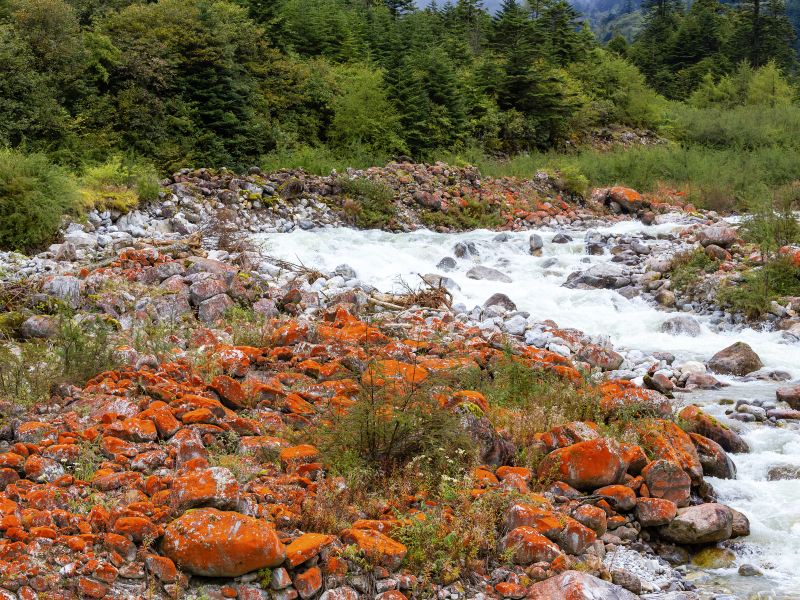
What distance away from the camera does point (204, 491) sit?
13.3 feet

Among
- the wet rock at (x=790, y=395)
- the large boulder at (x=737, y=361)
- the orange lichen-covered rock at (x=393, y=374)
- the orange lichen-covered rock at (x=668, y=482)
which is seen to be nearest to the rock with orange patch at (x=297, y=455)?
the orange lichen-covered rock at (x=393, y=374)

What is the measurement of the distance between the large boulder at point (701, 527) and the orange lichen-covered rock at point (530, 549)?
1.20m

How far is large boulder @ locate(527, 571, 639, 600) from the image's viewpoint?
13.0ft

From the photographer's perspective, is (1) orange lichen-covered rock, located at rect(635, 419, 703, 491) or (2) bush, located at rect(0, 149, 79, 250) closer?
(1) orange lichen-covered rock, located at rect(635, 419, 703, 491)

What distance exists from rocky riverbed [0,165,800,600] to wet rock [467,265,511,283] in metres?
1.31

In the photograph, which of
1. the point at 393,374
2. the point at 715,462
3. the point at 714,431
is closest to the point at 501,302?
the point at 714,431

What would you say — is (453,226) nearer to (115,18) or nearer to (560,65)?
(115,18)

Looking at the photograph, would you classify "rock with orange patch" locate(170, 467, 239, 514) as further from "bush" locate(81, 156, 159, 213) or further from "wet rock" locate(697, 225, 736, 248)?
"wet rock" locate(697, 225, 736, 248)

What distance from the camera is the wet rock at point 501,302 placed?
36.7 feet

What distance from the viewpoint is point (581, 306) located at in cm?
1200

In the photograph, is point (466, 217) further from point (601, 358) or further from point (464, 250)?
point (601, 358)

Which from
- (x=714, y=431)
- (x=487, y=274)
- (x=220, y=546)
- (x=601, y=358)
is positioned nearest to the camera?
→ (x=220, y=546)

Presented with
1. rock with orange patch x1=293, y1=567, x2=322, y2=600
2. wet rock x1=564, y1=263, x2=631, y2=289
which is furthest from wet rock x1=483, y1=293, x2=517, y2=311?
rock with orange patch x1=293, y1=567, x2=322, y2=600

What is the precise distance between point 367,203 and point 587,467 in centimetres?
1273
